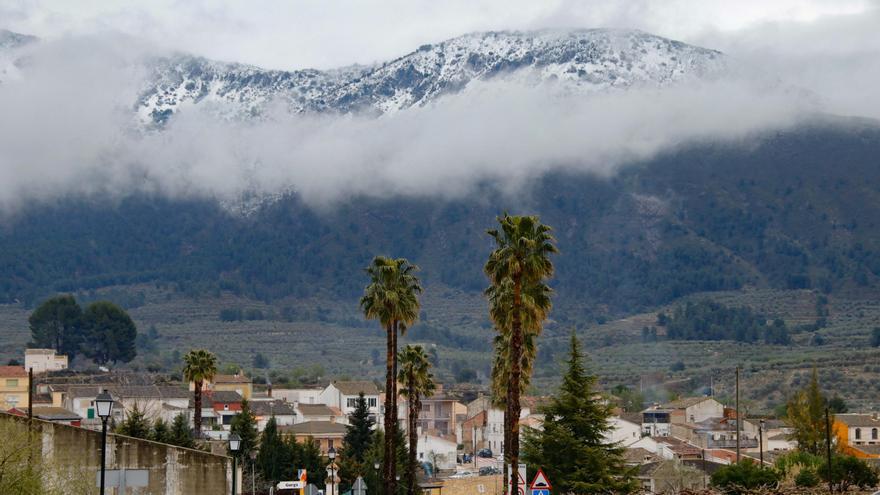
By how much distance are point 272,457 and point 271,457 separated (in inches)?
8.3

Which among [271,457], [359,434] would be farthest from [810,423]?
[271,457]

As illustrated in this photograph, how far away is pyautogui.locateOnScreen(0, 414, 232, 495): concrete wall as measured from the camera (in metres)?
53.3

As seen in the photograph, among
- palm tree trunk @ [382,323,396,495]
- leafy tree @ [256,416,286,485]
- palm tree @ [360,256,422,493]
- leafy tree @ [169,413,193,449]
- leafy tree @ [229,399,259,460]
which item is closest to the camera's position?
palm tree trunk @ [382,323,396,495]

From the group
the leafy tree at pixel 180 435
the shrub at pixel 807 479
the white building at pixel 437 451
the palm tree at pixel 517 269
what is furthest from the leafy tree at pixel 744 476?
the white building at pixel 437 451

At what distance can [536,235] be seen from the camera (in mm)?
67875

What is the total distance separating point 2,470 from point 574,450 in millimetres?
36116

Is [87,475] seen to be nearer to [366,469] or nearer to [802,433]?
[366,469]

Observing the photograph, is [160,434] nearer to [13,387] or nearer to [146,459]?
[146,459]

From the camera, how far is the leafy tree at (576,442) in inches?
2926

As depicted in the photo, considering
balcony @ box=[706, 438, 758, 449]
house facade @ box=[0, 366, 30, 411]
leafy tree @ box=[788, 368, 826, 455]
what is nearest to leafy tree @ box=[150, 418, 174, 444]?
leafy tree @ box=[788, 368, 826, 455]

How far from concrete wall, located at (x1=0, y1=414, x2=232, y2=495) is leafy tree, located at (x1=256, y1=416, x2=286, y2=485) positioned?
175 ft

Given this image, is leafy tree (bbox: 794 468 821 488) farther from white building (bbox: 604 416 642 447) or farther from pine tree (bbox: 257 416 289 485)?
white building (bbox: 604 416 642 447)

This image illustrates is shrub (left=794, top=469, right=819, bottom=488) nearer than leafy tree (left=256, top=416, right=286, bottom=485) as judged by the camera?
Yes

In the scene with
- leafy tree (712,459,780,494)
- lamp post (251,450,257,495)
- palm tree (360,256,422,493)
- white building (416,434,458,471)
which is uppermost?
palm tree (360,256,422,493)
